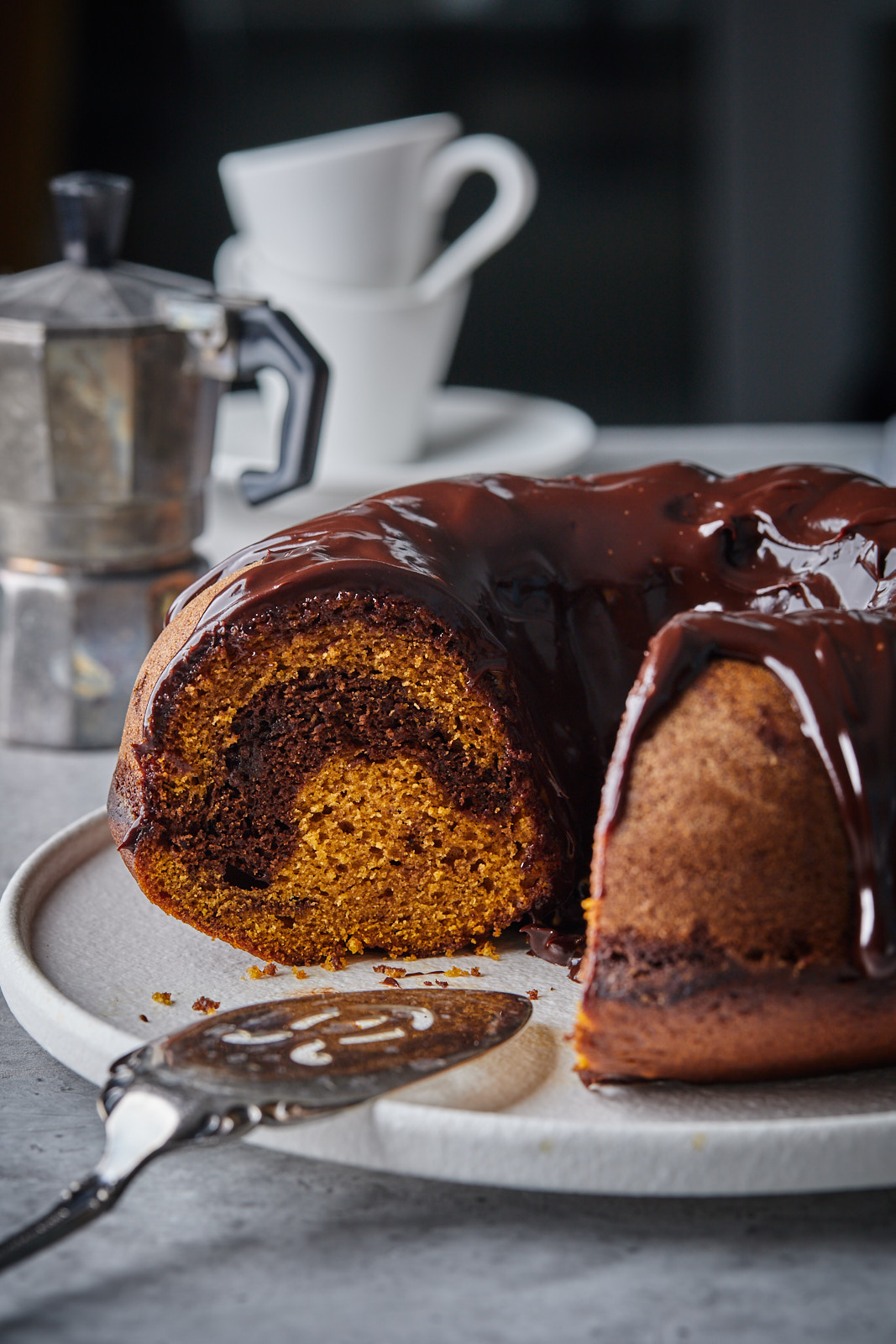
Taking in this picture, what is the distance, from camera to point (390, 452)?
93.0 inches

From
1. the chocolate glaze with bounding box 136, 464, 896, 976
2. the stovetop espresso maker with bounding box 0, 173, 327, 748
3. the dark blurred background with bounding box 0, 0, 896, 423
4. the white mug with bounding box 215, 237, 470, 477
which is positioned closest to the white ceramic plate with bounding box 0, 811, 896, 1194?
the chocolate glaze with bounding box 136, 464, 896, 976

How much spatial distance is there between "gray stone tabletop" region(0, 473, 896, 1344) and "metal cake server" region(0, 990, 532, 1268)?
53mm

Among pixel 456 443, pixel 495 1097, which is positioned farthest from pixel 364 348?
pixel 495 1097

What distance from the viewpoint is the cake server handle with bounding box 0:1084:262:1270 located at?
790mm

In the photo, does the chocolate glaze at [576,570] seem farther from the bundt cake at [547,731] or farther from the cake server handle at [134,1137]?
the cake server handle at [134,1137]

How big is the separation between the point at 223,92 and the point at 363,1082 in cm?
448

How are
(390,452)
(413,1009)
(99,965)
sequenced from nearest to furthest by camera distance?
(413,1009) < (99,965) < (390,452)

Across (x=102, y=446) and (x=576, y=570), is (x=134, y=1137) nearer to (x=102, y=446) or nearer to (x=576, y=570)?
(x=576, y=570)

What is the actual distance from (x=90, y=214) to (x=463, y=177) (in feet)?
2.53

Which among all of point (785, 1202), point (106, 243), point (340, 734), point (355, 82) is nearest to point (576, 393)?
point (355, 82)

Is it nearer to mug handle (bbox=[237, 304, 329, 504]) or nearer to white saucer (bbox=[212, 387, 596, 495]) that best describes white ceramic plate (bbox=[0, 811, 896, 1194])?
mug handle (bbox=[237, 304, 329, 504])

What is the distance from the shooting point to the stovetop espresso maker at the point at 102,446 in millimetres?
1613

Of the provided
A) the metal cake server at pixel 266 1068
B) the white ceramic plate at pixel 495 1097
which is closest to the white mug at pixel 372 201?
the white ceramic plate at pixel 495 1097

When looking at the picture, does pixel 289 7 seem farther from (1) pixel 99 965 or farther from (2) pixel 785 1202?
(2) pixel 785 1202
